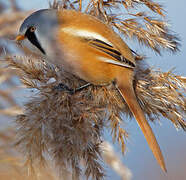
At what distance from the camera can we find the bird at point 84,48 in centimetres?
95

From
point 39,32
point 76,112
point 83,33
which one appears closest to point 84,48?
point 83,33

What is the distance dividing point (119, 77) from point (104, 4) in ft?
1.26

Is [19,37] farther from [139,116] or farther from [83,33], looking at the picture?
[139,116]

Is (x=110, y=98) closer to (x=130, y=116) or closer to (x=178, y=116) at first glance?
(x=130, y=116)

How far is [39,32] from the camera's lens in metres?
0.95

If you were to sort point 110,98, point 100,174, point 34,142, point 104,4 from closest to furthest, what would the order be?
point 34,142
point 100,174
point 110,98
point 104,4

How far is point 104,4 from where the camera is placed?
44.4 inches

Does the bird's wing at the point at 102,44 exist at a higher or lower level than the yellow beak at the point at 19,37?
lower

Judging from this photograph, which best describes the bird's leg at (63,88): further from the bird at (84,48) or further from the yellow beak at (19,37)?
the yellow beak at (19,37)

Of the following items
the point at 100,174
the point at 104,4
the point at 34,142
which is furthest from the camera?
the point at 104,4

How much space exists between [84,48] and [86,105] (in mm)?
268

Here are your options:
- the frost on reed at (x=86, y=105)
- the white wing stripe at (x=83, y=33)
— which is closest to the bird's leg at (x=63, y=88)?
the frost on reed at (x=86, y=105)

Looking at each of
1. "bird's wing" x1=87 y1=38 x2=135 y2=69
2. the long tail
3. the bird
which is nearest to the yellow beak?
the bird

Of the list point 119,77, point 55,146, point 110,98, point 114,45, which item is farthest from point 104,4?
point 55,146
